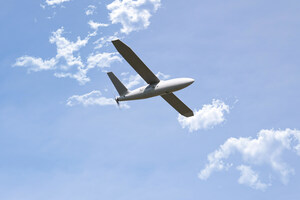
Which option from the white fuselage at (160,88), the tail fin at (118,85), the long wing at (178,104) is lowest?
the white fuselage at (160,88)

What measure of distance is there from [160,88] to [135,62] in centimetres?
339

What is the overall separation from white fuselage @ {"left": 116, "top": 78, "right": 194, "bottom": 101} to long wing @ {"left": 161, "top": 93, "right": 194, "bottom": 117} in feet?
9.78

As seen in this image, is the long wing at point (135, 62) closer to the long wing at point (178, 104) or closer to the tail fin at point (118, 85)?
the long wing at point (178, 104)

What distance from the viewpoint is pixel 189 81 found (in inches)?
1379

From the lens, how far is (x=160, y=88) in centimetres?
3578

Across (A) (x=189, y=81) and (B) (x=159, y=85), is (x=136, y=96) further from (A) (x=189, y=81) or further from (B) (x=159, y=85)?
(A) (x=189, y=81)

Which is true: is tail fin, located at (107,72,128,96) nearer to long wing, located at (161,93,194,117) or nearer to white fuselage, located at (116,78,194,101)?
white fuselage, located at (116,78,194,101)

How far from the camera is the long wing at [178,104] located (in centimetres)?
3925

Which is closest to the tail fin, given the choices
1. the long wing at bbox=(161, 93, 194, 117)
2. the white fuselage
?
the white fuselage

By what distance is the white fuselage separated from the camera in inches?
1382

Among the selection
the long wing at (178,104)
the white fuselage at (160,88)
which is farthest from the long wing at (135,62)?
the long wing at (178,104)

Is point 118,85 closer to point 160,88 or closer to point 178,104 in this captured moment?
point 160,88

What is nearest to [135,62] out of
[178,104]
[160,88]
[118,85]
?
[160,88]

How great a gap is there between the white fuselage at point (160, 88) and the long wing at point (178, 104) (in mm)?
2981
